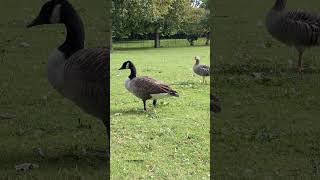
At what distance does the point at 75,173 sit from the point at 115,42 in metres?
52.5

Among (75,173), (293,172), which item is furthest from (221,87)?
(75,173)

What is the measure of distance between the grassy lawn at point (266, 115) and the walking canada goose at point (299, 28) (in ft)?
3.03

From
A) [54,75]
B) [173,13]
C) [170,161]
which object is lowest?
[170,161]

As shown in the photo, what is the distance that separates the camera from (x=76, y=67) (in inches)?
262

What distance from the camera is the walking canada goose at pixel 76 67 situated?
6.68 metres

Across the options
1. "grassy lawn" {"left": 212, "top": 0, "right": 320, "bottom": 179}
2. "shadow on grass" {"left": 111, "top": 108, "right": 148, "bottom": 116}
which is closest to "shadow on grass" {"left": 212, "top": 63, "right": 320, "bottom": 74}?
"grassy lawn" {"left": 212, "top": 0, "right": 320, "bottom": 179}

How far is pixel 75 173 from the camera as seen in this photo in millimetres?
6805

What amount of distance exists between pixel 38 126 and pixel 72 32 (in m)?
3.46

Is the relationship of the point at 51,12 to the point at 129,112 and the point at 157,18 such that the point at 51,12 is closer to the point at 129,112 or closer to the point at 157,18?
the point at 129,112

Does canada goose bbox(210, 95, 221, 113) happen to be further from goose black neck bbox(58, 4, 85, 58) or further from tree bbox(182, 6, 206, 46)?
tree bbox(182, 6, 206, 46)

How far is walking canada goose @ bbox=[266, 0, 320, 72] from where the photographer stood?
52.1 ft

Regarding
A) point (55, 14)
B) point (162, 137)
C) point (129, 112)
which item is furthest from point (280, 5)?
point (55, 14)

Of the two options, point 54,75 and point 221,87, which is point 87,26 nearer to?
point 221,87

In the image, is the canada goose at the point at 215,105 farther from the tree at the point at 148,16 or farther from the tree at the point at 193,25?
the tree at the point at 193,25
